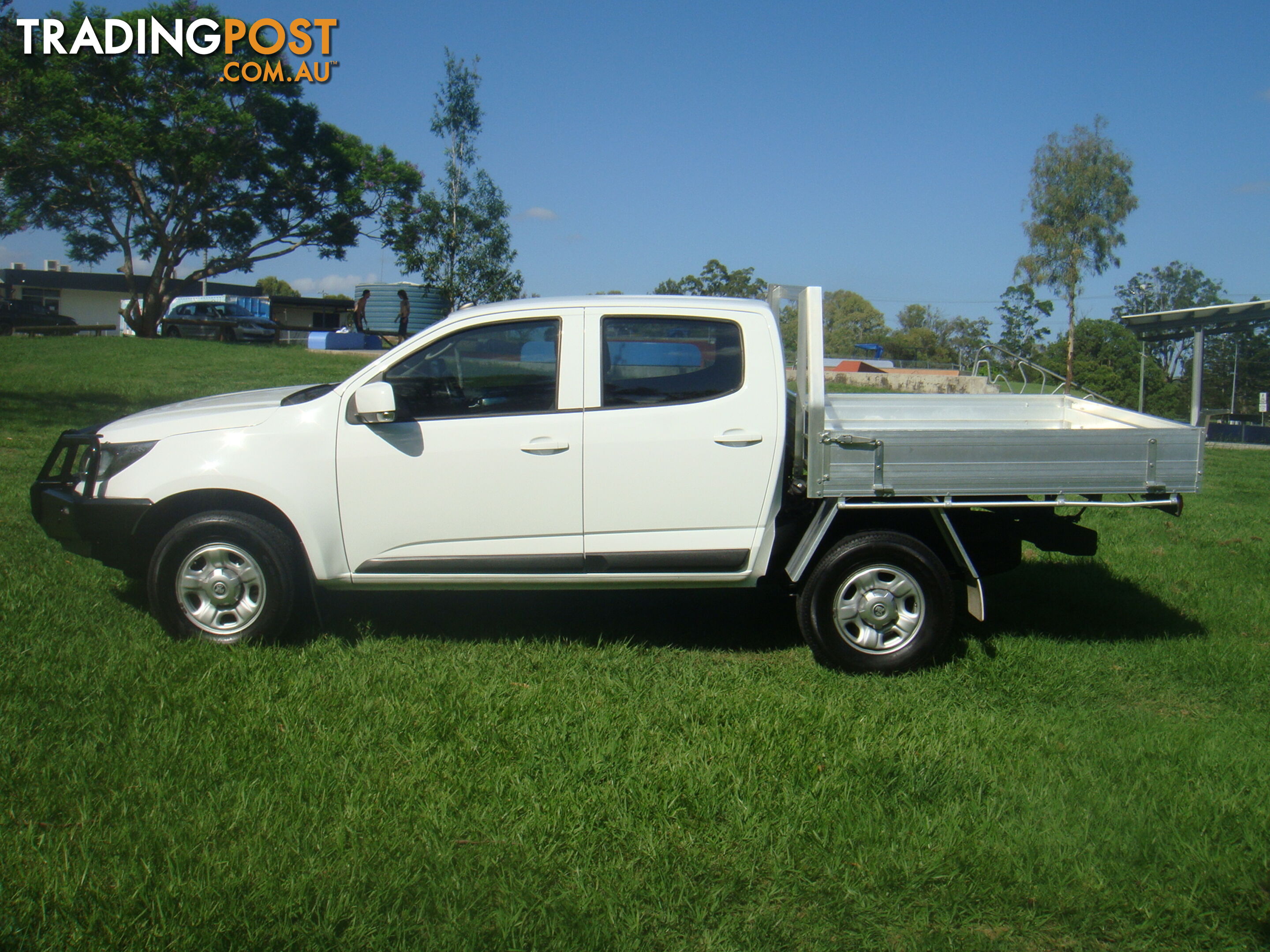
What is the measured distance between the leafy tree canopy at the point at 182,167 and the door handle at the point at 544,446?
1163 inches

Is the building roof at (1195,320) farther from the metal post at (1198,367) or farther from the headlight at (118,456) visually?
the headlight at (118,456)

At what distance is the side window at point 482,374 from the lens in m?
5.30

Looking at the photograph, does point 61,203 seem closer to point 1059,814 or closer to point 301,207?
point 301,207

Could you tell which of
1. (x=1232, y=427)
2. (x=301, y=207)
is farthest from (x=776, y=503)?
(x=301, y=207)

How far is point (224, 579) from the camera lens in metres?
5.31

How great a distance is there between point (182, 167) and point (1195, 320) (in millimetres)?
31278

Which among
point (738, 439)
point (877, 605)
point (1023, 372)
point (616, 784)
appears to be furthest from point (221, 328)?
point (616, 784)

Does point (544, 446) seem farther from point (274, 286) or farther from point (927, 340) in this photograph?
point (274, 286)

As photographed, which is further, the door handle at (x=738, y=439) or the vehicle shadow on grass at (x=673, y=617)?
the vehicle shadow on grass at (x=673, y=617)

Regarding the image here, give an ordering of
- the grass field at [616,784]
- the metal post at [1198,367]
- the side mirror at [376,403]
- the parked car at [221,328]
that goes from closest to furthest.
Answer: the grass field at [616,784], the side mirror at [376,403], the metal post at [1198,367], the parked car at [221,328]

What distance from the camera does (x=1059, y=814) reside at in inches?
149

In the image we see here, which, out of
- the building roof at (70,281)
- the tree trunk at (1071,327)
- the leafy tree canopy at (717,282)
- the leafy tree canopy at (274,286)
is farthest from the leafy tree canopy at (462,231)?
the leafy tree canopy at (274,286)

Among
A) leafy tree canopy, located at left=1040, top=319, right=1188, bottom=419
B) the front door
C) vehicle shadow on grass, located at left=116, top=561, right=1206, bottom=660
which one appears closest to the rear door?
the front door

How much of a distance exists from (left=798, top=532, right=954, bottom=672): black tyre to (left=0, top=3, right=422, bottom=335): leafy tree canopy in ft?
100
